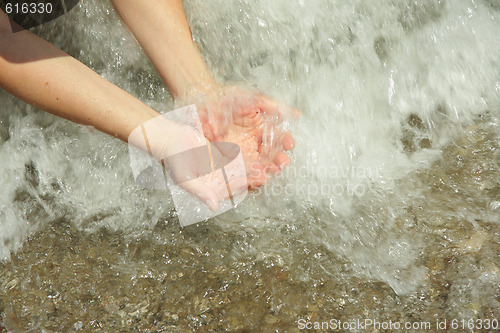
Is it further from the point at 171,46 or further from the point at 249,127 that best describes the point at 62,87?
the point at 249,127

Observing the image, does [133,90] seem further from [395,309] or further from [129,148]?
[395,309]

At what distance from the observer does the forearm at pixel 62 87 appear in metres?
1.42

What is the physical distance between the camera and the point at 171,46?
165 cm

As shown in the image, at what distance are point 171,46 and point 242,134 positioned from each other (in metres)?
0.39

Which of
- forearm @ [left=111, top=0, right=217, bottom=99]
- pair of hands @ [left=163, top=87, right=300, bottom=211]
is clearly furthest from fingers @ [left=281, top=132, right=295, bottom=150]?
forearm @ [left=111, top=0, right=217, bottom=99]

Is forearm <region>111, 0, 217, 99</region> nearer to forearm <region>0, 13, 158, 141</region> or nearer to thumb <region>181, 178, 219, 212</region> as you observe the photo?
forearm <region>0, 13, 158, 141</region>

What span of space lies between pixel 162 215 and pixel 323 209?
20.4 inches

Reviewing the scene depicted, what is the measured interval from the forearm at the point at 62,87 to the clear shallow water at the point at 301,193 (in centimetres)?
27

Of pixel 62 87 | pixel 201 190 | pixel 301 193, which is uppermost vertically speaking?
pixel 62 87

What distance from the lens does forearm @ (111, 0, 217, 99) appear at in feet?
5.33

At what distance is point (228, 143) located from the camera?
1.56 metres

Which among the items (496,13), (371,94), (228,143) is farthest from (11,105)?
(496,13)

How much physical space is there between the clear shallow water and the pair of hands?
76mm

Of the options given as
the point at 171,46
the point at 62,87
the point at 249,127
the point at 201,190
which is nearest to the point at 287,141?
the point at 249,127
